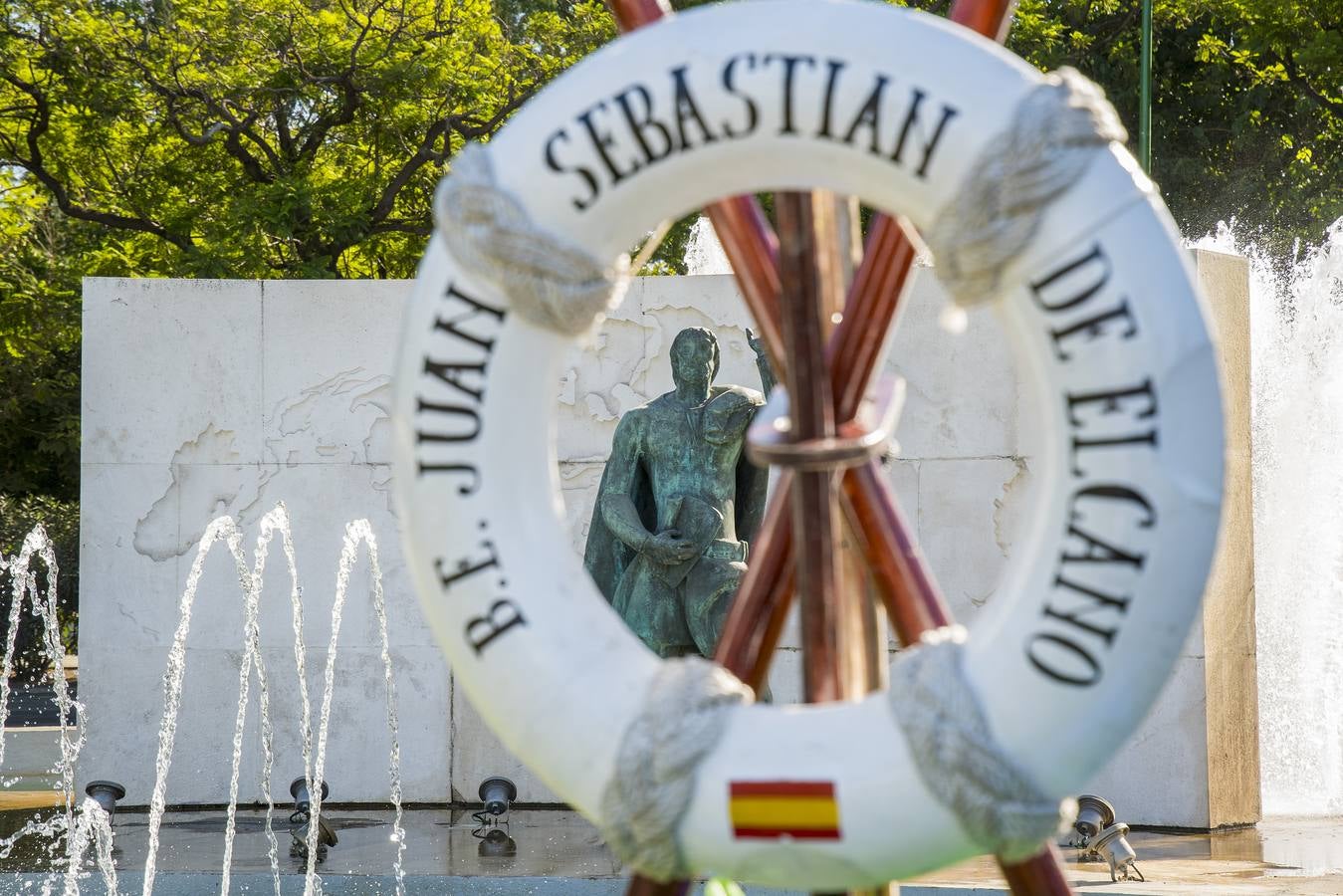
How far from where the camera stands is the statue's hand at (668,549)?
19.3ft

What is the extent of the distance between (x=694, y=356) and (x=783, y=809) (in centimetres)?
345

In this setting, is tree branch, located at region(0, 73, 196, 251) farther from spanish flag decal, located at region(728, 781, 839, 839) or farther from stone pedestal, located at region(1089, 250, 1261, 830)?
spanish flag decal, located at region(728, 781, 839, 839)

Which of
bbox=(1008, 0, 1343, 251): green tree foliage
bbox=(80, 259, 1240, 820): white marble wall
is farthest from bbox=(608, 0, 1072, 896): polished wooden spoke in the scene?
bbox=(1008, 0, 1343, 251): green tree foliage

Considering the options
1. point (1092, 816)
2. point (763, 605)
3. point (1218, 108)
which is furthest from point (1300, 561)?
point (1218, 108)

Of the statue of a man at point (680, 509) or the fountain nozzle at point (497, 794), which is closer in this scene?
the statue of a man at point (680, 509)

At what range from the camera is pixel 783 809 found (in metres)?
2.68

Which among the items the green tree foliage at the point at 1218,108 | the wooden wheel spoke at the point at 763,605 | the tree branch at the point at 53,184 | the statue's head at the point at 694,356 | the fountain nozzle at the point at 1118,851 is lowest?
the fountain nozzle at the point at 1118,851

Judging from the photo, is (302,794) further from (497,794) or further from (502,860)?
(502,860)

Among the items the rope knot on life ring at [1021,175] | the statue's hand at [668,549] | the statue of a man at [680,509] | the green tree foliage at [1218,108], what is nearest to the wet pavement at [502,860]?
the statue of a man at [680,509]

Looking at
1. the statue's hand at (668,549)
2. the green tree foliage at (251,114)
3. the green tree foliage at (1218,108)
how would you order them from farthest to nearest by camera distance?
the green tree foliage at (1218,108), the green tree foliage at (251,114), the statue's hand at (668,549)

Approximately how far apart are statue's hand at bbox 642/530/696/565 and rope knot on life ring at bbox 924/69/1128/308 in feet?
10.5

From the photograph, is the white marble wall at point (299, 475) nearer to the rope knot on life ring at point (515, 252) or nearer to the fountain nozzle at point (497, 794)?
the fountain nozzle at point (497, 794)

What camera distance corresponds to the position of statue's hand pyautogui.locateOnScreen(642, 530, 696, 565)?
19.3ft

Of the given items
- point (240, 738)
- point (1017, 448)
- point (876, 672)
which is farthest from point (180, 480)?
point (876, 672)
